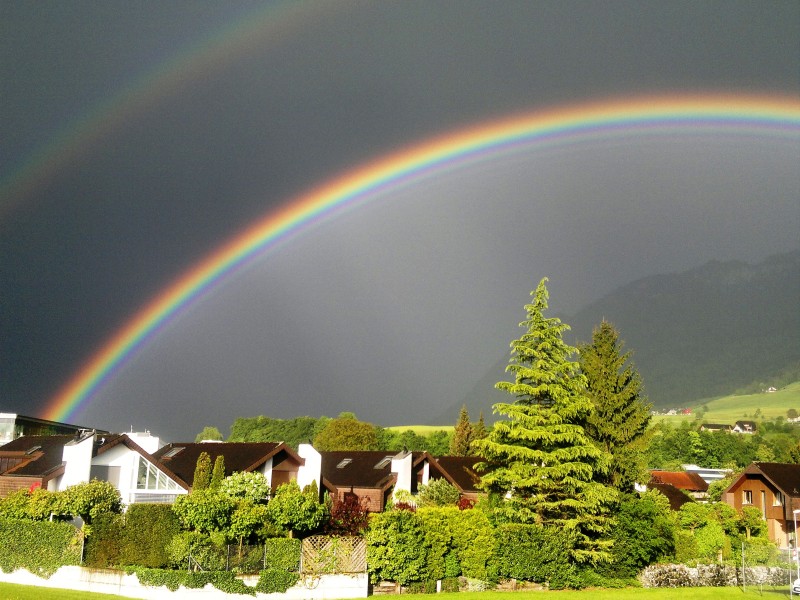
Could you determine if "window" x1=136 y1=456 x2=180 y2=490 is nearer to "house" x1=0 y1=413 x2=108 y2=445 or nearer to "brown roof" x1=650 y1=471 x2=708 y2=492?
"house" x1=0 y1=413 x2=108 y2=445

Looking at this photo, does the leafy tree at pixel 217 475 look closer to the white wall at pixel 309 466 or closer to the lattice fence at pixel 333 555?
the white wall at pixel 309 466

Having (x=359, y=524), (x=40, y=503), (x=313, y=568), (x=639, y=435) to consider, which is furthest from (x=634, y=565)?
(x=40, y=503)

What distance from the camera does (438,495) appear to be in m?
44.9

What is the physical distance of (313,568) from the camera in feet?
101

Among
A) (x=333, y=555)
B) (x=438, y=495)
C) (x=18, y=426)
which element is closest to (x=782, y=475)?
(x=438, y=495)

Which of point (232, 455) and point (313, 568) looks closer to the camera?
point (313, 568)

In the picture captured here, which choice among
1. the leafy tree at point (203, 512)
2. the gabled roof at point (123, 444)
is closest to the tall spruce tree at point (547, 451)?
the leafy tree at point (203, 512)

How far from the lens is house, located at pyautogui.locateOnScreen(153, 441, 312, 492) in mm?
42656

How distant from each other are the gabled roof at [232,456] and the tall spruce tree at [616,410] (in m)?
17.4

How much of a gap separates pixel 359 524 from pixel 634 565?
14167mm

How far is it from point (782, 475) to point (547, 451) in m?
37.2

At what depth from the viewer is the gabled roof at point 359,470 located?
52.6m

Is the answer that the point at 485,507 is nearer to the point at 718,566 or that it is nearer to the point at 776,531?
the point at 718,566

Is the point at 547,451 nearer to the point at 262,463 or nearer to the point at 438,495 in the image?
the point at 438,495
